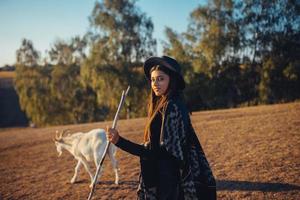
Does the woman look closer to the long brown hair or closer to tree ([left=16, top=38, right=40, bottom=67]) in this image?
the long brown hair

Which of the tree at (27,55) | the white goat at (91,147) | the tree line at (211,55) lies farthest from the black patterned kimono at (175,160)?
the tree at (27,55)

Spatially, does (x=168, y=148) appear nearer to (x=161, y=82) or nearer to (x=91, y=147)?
(x=161, y=82)

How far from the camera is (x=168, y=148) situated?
2723 mm

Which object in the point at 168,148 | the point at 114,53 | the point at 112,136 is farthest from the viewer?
the point at 114,53

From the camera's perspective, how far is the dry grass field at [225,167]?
6570 millimetres

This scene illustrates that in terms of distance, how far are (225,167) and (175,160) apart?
18.1 feet

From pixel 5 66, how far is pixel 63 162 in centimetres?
9675

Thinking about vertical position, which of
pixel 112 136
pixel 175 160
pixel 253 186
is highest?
pixel 112 136

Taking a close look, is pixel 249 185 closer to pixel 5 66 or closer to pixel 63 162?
pixel 63 162

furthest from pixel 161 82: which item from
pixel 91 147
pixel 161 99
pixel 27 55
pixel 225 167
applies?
pixel 27 55

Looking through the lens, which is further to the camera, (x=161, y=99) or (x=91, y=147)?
(x=91, y=147)

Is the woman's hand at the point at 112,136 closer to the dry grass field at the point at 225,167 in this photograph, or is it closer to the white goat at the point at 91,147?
the dry grass field at the point at 225,167

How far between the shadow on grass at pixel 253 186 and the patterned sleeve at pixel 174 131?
426cm

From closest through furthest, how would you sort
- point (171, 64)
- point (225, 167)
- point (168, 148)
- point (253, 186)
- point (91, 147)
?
point (168, 148) < point (171, 64) < point (253, 186) < point (91, 147) < point (225, 167)
